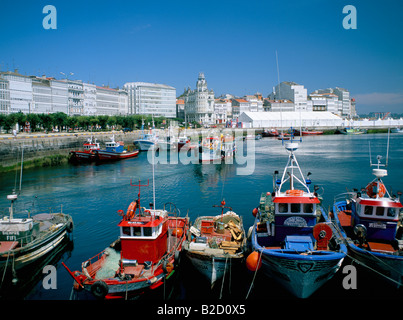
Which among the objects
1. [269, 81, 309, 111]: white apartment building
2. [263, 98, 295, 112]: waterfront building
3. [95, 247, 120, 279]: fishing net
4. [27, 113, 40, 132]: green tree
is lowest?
[95, 247, 120, 279]: fishing net

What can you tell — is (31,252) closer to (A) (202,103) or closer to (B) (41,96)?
(B) (41,96)

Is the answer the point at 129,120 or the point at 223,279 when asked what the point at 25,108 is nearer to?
the point at 129,120

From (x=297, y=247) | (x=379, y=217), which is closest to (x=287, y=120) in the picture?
(x=379, y=217)

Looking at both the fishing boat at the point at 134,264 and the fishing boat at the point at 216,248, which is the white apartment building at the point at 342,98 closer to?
the fishing boat at the point at 216,248

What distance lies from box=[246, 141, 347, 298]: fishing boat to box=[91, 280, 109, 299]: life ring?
534 centimetres

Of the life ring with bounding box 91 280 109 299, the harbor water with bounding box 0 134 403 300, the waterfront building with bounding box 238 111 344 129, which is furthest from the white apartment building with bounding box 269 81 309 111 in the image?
the life ring with bounding box 91 280 109 299

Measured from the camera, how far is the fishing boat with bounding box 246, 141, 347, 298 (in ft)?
40.2

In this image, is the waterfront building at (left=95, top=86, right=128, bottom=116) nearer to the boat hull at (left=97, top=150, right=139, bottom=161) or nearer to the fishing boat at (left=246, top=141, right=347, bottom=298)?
the boat hull at (left=97, top=150, right=139, bottom=161)

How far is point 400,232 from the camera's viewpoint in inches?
610

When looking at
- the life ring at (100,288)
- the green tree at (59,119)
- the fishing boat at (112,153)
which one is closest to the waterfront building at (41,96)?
the green tree at (59,119)

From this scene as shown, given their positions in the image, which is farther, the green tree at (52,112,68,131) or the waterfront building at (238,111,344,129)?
the waterfront building at (238,111,344,129)

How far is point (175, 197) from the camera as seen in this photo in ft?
98.4

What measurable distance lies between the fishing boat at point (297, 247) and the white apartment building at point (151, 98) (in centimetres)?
12702

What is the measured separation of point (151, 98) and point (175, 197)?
4576 inches
